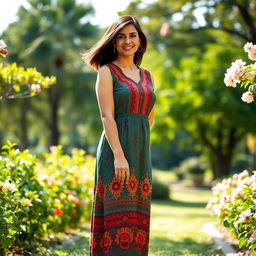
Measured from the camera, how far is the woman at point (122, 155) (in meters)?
3.54

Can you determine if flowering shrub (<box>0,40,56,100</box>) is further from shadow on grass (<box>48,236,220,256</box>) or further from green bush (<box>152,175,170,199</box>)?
green bush (<box>152,175,170,199</box>)

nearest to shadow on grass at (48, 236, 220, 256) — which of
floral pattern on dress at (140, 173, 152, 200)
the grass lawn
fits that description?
the grass lawn

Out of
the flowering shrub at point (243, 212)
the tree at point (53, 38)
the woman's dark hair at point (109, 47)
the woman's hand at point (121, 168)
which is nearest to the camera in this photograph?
the woman's hand at point (121, 168)

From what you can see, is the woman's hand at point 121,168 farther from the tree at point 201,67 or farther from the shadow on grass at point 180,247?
the tree at point 201,67

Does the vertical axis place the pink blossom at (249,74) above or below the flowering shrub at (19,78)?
below

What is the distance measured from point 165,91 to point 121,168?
16.5 m

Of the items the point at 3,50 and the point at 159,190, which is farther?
the point at 159,190

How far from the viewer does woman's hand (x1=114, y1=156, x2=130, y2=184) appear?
3492mm

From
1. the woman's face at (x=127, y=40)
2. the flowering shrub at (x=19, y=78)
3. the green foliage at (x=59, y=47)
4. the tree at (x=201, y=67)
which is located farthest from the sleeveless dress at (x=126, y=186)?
the green foliage at (x=59, y=47)

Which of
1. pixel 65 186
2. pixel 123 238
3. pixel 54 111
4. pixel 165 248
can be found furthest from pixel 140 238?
pixel 54 111

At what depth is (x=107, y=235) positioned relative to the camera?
356 cm

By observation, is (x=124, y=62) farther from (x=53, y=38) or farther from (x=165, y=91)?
(x=53, y=38)

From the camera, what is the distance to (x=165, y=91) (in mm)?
19891

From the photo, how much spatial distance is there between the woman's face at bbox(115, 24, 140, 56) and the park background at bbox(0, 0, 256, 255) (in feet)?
5.84
